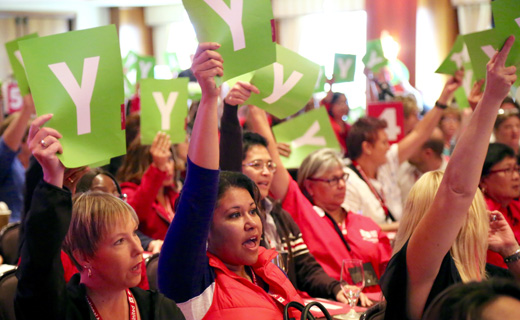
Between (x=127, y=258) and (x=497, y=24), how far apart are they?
1590mm

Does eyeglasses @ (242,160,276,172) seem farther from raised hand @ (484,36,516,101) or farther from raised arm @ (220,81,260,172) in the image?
raised hand @ (484,36,516,101)

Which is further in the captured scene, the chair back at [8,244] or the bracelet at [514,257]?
the chair back at [8,244]

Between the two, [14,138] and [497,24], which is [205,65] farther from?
[14,138]

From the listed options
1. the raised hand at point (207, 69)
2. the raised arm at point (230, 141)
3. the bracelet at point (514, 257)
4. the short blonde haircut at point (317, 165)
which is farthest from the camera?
the short blonde haircut at point (317, 165)

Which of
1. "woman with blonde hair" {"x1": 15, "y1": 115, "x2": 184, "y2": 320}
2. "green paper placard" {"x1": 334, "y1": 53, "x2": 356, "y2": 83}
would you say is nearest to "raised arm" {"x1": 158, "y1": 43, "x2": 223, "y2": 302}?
"woman with blonde hair" {"x1": 15, "y1": 115, "x2": 184, "y2": 320}

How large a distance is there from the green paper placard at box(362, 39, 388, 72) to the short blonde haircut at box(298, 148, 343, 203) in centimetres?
435

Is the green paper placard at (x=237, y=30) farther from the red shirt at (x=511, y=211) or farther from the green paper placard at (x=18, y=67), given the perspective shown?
the green paper placard at (x=18, y=67)

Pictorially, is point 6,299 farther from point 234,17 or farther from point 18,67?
point 18,67

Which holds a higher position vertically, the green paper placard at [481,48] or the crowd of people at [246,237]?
the green paper placard at [481,48]

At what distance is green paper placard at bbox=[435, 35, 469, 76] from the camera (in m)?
4.27

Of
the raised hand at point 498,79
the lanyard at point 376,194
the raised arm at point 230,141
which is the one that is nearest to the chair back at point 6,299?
the raised arm at point 230,141

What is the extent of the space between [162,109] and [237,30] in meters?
1.88

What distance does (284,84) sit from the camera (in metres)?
3.18

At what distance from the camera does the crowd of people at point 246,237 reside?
5.31 ft
